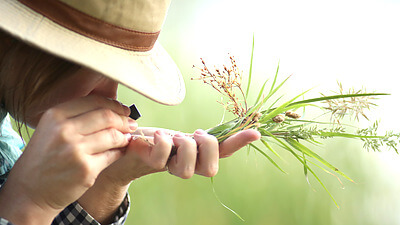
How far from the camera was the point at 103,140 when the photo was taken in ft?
1.90

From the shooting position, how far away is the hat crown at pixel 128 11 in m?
0.52

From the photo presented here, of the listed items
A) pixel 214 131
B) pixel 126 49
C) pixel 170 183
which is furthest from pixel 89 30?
pixel 170 183

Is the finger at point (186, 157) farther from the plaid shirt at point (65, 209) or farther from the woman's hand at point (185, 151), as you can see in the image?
the plaid shirt at point (65, 209)

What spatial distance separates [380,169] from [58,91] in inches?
55.7

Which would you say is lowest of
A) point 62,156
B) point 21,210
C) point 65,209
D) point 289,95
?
point 65,209

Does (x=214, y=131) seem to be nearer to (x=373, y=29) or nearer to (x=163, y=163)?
(x=163, y=163)

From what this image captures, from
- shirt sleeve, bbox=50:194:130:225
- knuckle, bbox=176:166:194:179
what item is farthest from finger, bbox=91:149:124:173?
shirt sleeve, bbox=50:194:130:225

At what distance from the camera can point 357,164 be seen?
1.68 meters

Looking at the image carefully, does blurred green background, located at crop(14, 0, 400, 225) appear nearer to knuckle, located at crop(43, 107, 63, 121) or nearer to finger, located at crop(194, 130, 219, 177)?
finger, located at crop(194, 130, 219, 177)

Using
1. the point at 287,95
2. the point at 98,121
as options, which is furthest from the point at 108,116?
the point at 287,95

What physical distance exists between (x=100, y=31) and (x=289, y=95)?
1259 mm

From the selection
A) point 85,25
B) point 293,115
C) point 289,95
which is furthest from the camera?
point 289,95

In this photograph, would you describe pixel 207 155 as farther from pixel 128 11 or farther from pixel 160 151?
pixel 128 11

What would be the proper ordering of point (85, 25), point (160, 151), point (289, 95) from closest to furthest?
point (85, 25)
point (160, 151)
point (289, 95)
